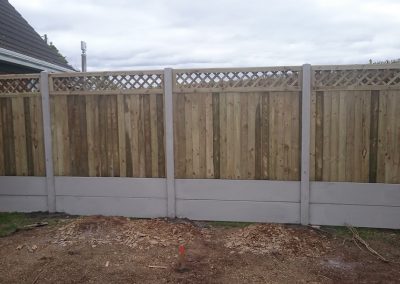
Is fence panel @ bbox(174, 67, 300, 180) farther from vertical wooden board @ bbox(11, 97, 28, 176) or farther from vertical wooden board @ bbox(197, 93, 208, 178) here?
vertical wooden board @ bbox(11, 97, 28, 176)

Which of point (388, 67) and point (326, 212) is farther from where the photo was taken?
point (326, 212)

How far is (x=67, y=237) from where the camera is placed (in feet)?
15.6

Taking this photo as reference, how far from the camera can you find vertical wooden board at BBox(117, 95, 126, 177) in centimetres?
534

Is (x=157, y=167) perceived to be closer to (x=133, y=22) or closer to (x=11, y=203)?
(x=11, y=203)

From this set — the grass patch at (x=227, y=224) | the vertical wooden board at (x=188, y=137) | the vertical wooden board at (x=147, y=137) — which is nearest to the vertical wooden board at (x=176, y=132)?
the vertical wooden board at (x=188, y=137)

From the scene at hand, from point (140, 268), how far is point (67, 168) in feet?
7.98

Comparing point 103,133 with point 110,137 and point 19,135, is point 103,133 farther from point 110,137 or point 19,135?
point 19,135

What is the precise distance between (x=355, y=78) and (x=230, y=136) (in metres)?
1.82

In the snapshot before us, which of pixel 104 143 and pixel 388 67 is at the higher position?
pixel 388 67

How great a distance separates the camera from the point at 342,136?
16.0ft

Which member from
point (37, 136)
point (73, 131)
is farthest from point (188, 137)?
point (37, 136)

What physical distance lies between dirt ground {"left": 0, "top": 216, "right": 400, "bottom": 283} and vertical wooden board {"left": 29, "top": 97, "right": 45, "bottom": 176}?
976mm

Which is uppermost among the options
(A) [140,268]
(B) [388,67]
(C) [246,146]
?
(B) [388,67]

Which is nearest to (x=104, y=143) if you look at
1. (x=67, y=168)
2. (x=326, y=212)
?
(x=67, y=168)
